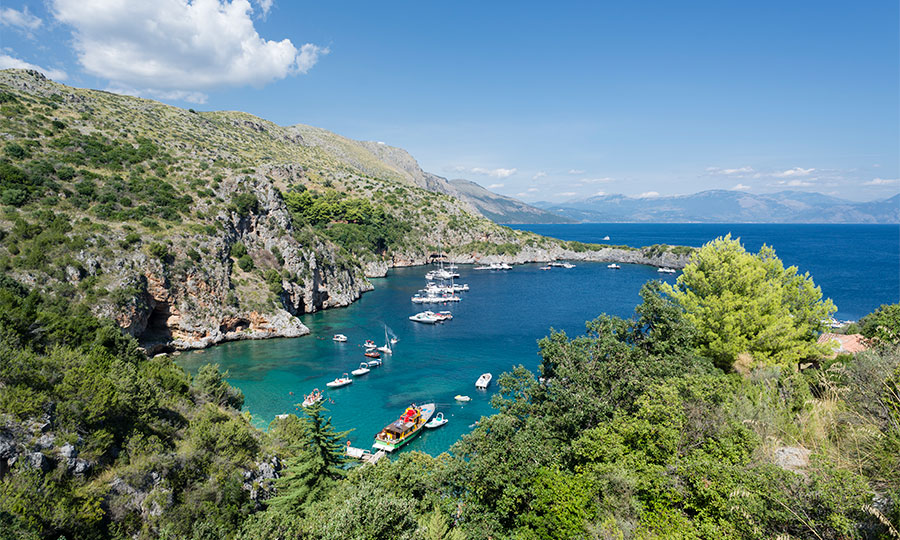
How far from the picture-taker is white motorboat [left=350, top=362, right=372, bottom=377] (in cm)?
4303

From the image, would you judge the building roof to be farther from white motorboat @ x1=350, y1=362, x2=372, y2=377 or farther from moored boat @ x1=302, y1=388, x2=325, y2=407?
white motorboat @ x1=350, y1=362, x2=372, y2=377

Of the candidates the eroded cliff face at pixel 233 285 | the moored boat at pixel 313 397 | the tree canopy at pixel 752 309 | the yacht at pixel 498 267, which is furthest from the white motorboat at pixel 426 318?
the yacht at pixel 498 267

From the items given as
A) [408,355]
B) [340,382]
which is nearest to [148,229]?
[340,382]

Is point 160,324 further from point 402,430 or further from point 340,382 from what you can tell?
point 402,430

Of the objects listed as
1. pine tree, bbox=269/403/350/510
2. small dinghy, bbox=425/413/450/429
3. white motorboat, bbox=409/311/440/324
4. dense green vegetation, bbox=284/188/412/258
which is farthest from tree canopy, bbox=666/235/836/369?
dense green vegetation, bbox=284/188/412/258

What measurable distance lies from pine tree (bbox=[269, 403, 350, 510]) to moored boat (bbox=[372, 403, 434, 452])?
34.8ft

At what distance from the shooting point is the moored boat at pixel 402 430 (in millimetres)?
29797

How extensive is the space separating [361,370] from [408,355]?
7.66 m

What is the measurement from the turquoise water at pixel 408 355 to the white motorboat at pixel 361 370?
635 millimetres

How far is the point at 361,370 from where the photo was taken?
43.4 metres

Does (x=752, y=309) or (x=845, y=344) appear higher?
(x=752, y=309)

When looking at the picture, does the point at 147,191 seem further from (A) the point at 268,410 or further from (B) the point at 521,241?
(B) the point at 521,241

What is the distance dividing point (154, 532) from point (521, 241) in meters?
133

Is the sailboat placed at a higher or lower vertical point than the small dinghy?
higher
